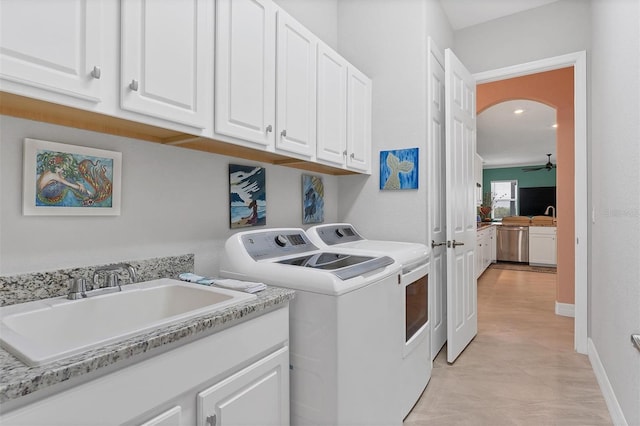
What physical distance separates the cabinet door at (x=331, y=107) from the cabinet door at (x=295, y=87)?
0.07 metres

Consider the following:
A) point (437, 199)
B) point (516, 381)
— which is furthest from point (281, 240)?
point (516, 381)

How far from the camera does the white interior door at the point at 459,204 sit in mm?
2535

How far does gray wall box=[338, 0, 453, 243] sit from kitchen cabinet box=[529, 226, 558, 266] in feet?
19.4

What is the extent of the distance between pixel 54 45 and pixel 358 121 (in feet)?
6.12

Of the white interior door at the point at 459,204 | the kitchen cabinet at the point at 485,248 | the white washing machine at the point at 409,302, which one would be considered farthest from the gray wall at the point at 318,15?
the kitchen cabinet at the point at 485,248

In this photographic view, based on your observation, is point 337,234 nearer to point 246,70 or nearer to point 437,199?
point 437,199

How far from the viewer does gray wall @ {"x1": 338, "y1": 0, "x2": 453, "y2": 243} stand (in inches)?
96.8

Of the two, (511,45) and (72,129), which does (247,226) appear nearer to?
(72,129)

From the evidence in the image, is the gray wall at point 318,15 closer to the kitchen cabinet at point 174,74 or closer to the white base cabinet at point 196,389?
the kitchen cabinet at point 174,74

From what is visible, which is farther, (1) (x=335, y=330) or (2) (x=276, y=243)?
(2) (x=276, y=243)

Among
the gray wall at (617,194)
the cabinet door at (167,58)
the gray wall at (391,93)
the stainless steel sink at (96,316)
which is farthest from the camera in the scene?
the gray wall at (391,93)

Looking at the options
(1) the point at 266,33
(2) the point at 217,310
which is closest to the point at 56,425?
(2) the point at 217,310

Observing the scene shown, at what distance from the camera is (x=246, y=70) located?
4.91 feet

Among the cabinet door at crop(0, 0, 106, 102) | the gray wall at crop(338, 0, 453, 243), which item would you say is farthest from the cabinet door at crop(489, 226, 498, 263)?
the cabinet door at crop(0, 0, 106, 102)
